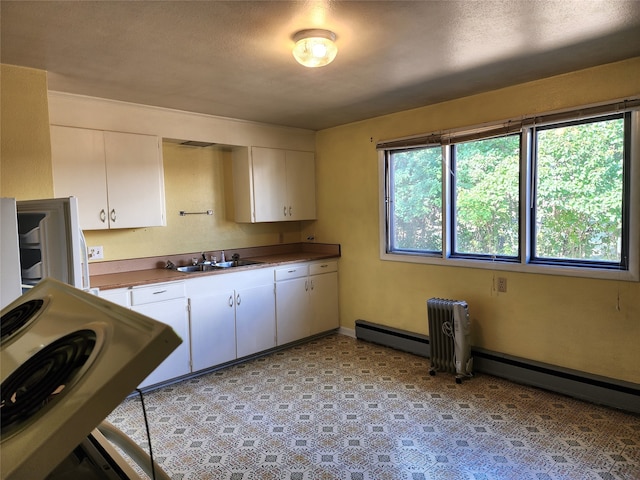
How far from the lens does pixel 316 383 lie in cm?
340

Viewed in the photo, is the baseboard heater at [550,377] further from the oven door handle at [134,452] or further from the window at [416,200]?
the oven door handle at [134,452]

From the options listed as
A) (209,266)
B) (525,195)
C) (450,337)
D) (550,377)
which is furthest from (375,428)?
(209,266)

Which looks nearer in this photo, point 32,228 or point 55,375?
point 55,375

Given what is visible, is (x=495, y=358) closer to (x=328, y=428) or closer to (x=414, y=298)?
(x=414, y=298)

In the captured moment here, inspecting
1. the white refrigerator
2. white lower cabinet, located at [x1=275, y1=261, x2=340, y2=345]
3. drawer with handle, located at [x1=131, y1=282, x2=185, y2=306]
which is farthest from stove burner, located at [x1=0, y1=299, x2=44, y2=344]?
white lower cabinet, located at [x1=275, y1=261, x2=340, y2=345]

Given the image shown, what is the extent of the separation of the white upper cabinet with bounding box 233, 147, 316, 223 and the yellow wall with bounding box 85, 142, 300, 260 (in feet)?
0.51

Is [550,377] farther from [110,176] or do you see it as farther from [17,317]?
[110,176]

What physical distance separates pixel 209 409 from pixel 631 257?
10.0 ft

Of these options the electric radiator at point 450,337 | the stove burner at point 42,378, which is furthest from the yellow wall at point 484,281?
the stove burner at point 42,378

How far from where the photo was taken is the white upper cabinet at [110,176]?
312cm

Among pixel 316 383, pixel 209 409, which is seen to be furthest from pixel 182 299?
pixel 316 383

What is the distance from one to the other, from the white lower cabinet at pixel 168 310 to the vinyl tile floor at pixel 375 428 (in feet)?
0.47

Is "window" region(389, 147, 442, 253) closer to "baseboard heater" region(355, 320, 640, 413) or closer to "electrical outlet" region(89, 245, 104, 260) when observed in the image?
"baseboard heater" region(355, 320, 640, 413)

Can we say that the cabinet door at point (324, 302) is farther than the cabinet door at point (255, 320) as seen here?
Yes
